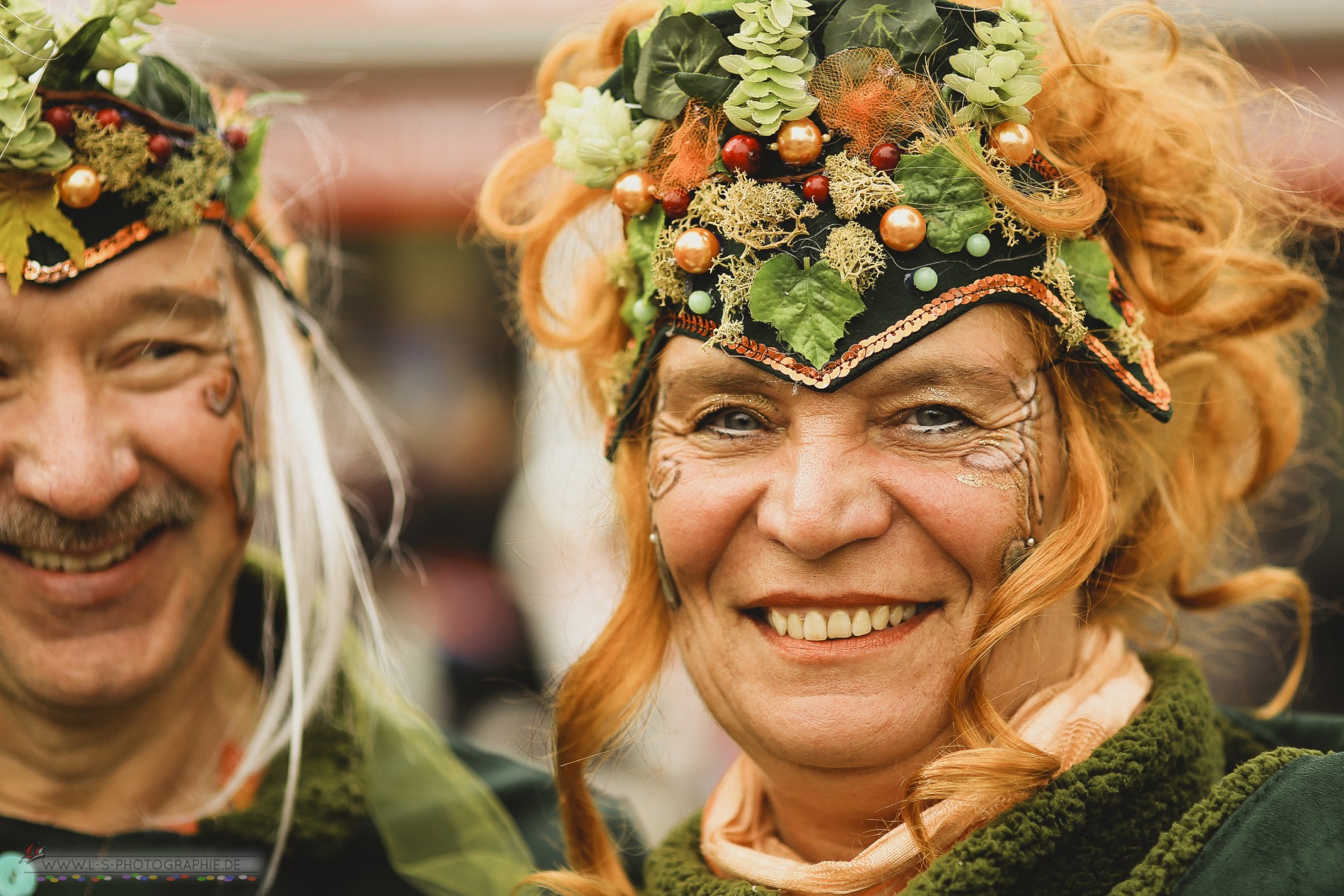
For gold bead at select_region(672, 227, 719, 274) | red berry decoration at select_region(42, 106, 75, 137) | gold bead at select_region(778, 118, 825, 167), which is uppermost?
red berry decoration at select_region(42, 106, 75, 137)

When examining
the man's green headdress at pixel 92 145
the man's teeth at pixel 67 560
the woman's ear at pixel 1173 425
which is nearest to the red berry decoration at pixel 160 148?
the man's green headdress at pixel 92 145

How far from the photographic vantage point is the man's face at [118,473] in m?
2.38

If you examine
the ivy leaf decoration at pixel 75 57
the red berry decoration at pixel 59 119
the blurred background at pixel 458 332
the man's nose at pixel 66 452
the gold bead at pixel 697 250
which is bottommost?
the blurred background at pixel 458 332

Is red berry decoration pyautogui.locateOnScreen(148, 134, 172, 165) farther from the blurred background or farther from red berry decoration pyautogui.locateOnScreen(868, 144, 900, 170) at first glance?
the blurred background

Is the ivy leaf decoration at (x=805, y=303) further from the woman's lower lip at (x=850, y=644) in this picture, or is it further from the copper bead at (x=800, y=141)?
the woman's lower lip at (x=850, y=644)

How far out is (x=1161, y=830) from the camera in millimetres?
1961

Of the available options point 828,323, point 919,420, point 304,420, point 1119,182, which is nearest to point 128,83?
point 304,420

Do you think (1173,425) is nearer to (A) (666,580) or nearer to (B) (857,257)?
(B) (857,257)

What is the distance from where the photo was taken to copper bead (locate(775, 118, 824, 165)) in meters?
2.02

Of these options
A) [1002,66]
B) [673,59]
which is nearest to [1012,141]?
[1002,66]

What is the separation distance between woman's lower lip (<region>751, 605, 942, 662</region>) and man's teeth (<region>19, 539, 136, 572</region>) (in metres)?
1.35

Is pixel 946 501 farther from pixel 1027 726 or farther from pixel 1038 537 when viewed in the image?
pixel 1027 726

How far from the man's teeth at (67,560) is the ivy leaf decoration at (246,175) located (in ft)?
2.44

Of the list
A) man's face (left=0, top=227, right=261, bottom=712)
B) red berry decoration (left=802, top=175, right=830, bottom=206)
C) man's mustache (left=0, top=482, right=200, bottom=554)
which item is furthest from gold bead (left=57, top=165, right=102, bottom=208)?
red berry decoration (left=802, top=175, right=830, bottom=206)
